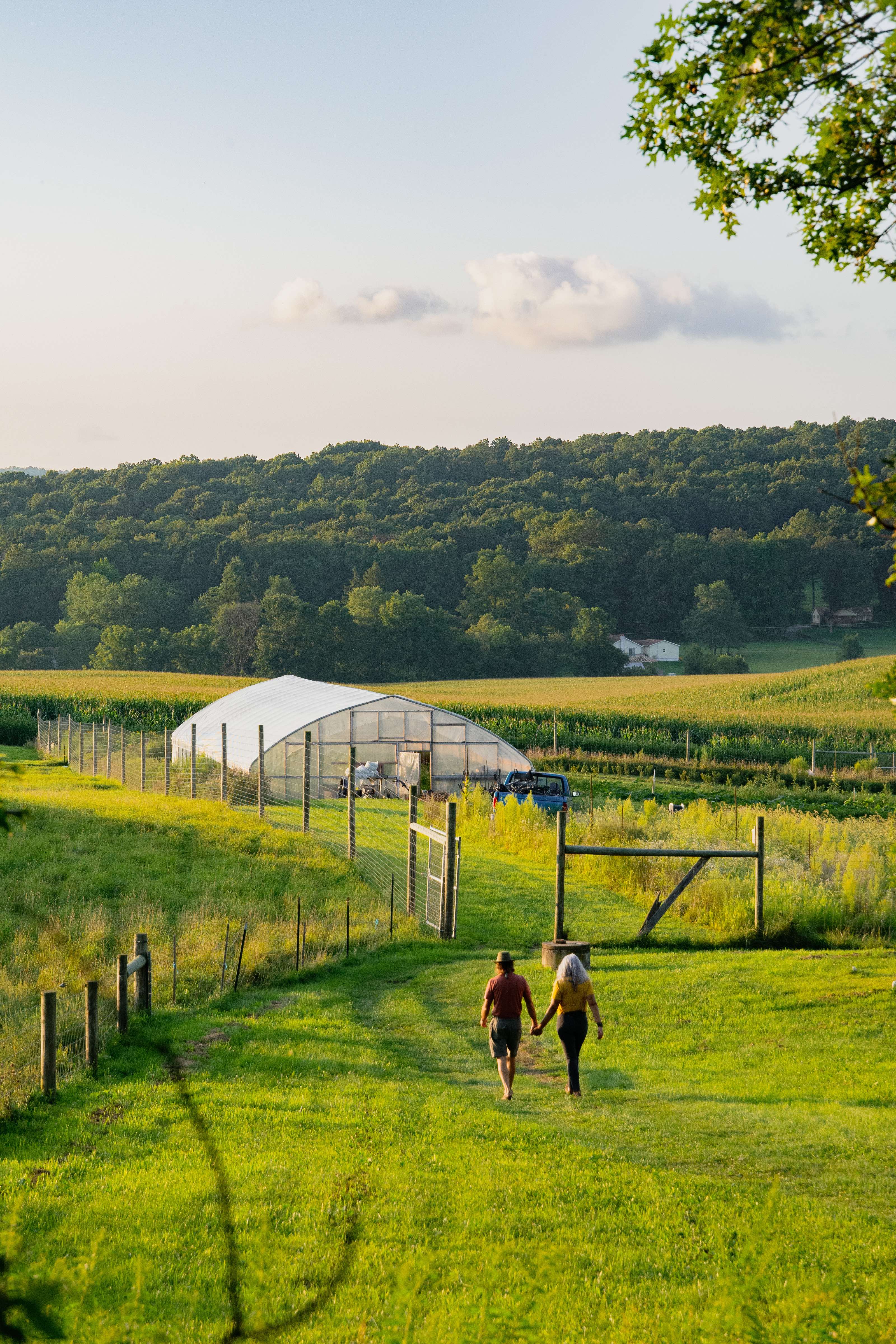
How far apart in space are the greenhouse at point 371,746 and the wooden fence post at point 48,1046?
2163 centimetres

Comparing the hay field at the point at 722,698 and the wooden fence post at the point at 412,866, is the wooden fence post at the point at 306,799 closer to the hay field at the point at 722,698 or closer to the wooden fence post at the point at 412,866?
the wooden fence post at the point at 412,866

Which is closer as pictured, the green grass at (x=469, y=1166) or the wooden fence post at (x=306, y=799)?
the green grass at (x=469, y=1166)

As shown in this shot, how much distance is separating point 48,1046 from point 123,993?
5.70ft

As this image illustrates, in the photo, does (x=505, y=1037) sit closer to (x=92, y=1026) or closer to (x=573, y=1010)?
(x=573, y=1010)

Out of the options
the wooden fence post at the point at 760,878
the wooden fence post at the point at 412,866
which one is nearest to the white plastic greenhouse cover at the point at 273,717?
the wooden fence post at the point at 412,866

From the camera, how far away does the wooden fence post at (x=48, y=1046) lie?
876cm

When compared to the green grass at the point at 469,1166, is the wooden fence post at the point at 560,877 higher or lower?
higher

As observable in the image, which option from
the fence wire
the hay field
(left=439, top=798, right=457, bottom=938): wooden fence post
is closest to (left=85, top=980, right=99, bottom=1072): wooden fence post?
(left=439, top=798, right=457, bottom=938): wooden fence post

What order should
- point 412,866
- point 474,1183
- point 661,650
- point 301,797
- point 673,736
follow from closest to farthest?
point 474,1183, point 412,866, point 301,797, point 673,736, point 661,650

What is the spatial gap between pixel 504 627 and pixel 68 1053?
90608 millimetres

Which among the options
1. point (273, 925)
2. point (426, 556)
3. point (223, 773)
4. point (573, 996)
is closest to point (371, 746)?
point (223, 773)

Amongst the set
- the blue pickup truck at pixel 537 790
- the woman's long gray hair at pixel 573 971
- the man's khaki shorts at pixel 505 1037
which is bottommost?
the blue pickup truck at pixel 537 790

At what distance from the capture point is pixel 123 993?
1072cm

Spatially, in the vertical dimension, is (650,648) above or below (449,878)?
above
